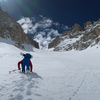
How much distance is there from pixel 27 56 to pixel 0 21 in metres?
47.5

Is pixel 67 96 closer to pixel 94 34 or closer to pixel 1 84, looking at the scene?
pixel 1 84

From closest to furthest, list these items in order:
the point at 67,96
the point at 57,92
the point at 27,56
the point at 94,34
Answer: the point at 67,96, the point at 57,92, the point at 27,56, the point at 94,34

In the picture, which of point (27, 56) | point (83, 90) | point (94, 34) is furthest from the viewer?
point (94, 34)

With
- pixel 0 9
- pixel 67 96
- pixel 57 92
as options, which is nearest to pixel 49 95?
pixel 57 92

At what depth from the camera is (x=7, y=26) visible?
1785 inches

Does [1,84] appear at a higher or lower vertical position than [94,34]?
lower

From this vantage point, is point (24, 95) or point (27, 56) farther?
point (27, 56)

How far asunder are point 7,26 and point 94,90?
5018cm

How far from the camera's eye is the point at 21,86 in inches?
149

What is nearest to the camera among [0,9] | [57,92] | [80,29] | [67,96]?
[67,96]

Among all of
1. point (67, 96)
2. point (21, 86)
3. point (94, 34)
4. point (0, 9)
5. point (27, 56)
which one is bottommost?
point (67, 96)

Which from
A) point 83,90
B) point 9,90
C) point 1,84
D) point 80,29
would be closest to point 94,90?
point 83,90

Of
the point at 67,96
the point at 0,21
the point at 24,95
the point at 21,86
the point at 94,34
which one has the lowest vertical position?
the point at 67,96

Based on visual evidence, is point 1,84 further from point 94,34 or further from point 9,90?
point 94,34
